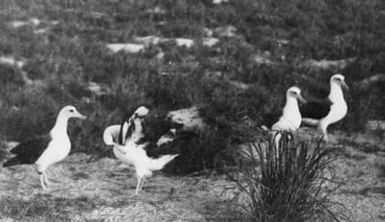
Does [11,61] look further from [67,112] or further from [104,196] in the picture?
[104,196]

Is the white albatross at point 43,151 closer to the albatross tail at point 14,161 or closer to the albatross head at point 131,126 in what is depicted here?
the albatross tail at point 14,161

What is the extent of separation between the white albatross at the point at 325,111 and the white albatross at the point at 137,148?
301 centimetres

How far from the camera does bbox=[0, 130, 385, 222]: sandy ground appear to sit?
22.8 feet

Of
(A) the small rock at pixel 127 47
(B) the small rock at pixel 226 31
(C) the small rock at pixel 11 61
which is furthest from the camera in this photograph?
(B) the small rock at pixel 226 31

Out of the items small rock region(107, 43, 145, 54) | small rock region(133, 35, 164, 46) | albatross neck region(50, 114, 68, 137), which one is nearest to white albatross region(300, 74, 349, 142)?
albatross neck region(50, 114, 68, 137)

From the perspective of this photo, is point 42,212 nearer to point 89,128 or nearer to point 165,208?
point 165,208

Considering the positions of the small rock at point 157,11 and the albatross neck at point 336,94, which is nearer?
the albatross neck at point 336,94

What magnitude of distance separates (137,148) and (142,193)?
60 centimetres

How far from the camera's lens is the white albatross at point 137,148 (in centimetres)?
794

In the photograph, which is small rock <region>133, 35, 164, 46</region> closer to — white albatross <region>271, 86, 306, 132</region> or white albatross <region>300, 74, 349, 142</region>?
white albatross <region>300, 74, 349, 142</region>

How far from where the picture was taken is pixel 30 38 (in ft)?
46.9

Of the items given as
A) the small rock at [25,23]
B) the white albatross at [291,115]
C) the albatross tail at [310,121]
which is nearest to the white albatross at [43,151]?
the white albatross at [291,115]

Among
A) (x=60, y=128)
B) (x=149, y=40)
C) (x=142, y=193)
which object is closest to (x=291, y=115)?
(x=142, y=193)

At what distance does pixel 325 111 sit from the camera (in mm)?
10000
